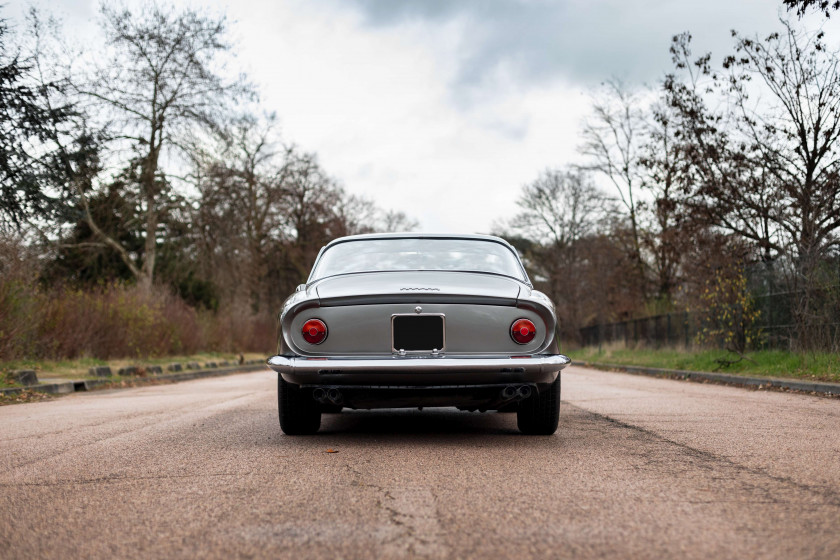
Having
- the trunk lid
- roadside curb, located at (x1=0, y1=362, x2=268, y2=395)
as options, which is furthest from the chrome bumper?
roadside curb, located at (x1=0, y1=362, x2=268, y2=395)

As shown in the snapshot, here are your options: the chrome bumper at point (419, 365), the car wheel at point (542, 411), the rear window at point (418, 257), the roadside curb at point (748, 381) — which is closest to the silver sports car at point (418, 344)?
the chrome bumper at point (419, 365)

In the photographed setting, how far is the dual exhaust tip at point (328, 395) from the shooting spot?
17.2ft

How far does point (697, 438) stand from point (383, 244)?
9.31ft

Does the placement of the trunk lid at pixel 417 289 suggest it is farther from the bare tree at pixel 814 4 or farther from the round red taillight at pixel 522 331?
the bare tree at pixel 814 4

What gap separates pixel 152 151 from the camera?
1090 inches

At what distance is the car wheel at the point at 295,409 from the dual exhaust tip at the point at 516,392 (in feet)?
4.80

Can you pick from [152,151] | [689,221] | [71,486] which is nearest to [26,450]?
[71,486]

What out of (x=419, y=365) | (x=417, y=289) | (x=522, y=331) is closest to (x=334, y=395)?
(x=419, y=365)

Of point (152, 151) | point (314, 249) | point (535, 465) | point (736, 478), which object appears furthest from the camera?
point (314, 249)

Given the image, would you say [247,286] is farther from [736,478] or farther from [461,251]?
[736,478]

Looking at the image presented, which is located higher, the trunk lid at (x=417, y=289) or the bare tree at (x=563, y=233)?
the bare tree at (x=563, y=233)

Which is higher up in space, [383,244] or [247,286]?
[247,286]

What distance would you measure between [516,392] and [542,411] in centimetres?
63

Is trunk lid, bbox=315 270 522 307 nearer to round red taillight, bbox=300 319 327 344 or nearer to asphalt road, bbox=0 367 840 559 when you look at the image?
round red taillight, bbox=300 319 327 344
